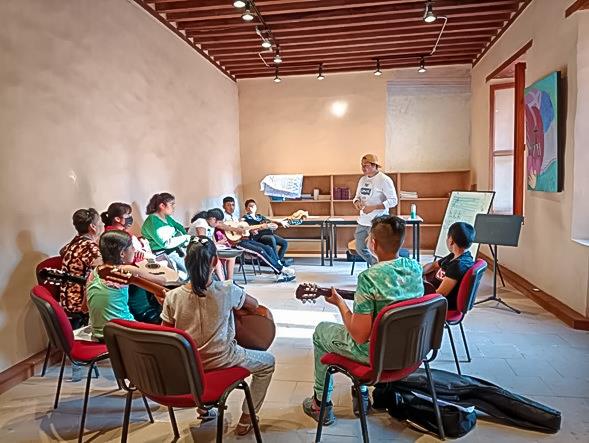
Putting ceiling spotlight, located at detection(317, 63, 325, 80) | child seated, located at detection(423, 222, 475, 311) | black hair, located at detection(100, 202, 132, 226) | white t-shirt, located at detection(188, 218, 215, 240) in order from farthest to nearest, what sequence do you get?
ceiling spotlight, located at detection(317, 63, 325, 80) < white t-shirt, located at detection(188, 218, 215, 240) < black hair, located at detection(100, 202, 132, 226) < child seated, located at detection(423, 222, 475, 311)

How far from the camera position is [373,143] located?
795 cm

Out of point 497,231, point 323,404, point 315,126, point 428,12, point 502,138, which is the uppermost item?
point 428,12

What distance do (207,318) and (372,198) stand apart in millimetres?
3839

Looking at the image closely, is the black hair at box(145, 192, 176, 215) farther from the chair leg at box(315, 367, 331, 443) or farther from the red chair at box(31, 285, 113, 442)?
the chair leg at box(315, 367, 331, 443)

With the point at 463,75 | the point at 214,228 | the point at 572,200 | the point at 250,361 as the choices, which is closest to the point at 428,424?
the point at 250,361

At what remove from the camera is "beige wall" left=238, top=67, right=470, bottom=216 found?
311 inches

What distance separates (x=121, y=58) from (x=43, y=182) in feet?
5.42

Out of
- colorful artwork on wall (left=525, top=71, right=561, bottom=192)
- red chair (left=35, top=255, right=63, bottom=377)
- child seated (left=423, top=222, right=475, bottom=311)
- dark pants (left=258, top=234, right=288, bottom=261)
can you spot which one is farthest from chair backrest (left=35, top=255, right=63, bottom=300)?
colorful artwork on wall (left=525, top=71, right=561, bottom=192)

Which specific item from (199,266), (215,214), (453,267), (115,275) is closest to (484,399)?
(453,267)

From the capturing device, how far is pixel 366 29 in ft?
18.7

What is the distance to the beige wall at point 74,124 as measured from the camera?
308cm

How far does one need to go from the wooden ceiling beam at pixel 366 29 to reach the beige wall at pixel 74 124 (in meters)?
0.47

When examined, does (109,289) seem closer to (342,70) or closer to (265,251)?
(265,251)

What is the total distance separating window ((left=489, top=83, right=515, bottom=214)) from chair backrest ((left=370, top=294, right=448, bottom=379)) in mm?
5185
